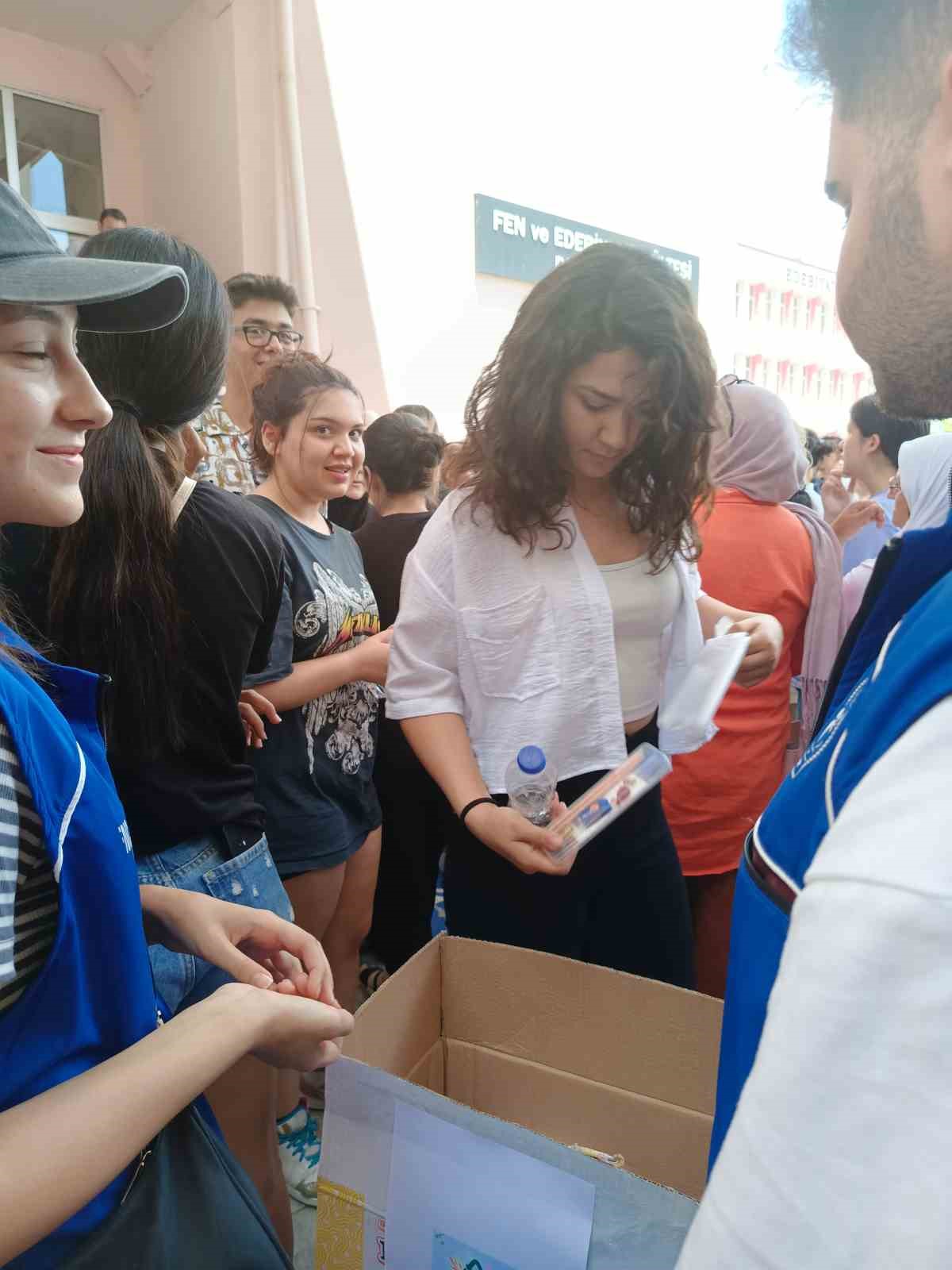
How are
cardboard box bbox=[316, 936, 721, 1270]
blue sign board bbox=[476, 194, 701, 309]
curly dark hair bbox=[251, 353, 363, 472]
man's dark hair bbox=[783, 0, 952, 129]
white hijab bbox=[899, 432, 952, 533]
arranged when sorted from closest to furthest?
1. man's dark hair bbox=[783, 0, 952, 129]
2. cardboard box bbox=[316, 936, 721, 1270]
3. white hijab bbox=[899, 432, 952, 533]
4. curly dark hair bbox=[251, 353, 363, 472]
5. blue sign board bbox=[476, 194, 701, 309]

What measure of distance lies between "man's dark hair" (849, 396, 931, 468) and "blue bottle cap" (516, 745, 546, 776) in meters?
2.41

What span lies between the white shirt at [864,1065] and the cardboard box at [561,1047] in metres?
0.64

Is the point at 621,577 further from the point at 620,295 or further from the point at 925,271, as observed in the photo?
the point at 925,271

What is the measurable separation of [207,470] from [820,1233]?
2.40 meters

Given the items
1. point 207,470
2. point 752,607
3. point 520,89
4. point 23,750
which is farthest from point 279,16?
point 23,750

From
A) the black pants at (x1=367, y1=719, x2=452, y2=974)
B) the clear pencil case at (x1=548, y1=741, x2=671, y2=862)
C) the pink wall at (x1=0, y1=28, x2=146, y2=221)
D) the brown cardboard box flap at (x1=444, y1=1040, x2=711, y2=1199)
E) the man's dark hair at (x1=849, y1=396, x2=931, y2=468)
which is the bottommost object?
the black pants at (x1=367, y1=719, x2=452, y2=974)

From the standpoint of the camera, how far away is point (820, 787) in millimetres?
A: 518

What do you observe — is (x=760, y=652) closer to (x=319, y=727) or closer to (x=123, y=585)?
(x=319, y=727)

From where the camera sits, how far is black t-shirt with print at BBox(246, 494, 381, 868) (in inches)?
69.1

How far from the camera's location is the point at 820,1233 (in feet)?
1.12

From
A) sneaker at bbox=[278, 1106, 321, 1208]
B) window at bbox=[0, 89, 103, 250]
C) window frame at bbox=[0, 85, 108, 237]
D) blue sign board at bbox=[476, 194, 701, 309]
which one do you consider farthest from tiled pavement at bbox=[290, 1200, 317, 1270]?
blue sign board at bbox=[476, 194, 701, 309]

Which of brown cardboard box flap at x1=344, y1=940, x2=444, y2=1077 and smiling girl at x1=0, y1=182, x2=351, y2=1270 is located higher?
smiling girl at x1=0, y1=182, x2=351, y2=1270

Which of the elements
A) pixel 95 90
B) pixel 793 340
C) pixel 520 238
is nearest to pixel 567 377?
pixel 95 90

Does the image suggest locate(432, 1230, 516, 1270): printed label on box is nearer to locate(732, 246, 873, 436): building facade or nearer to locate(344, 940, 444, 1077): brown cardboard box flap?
locate(344, 940, 444, 1077): brown cardboard box flap
